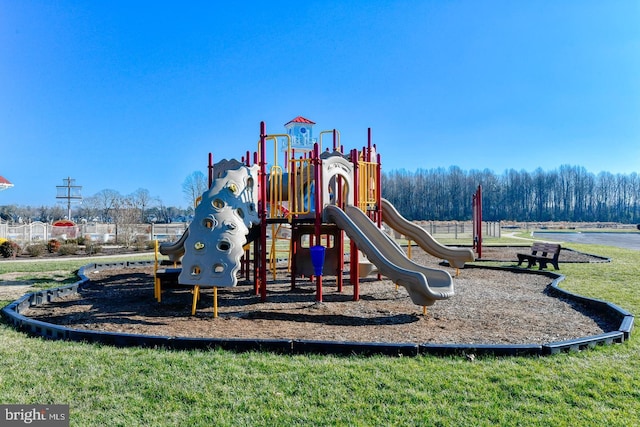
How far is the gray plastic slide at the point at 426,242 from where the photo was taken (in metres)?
11.5

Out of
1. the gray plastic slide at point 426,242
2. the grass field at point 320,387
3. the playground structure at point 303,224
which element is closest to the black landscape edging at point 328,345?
the grass field at point 320,387

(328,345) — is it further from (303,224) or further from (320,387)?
(303,224)

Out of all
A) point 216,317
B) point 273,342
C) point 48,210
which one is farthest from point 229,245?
point 48,210

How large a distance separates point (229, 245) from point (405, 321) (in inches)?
129

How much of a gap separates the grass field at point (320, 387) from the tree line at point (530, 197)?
110014 mm

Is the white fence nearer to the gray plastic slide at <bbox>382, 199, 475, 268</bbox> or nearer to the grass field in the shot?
the gray plastic slide at <bbox>382, 199, 475, 268</bbox>

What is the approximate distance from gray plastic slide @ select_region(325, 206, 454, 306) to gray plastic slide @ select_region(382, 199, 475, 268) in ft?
10.2

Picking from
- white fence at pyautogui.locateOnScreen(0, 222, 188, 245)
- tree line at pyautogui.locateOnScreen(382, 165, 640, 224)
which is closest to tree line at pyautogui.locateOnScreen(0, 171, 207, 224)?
white fence at pyautogui.locateOnScreen(0, 222, 188, 245)

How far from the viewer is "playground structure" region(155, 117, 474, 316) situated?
757 centimetres

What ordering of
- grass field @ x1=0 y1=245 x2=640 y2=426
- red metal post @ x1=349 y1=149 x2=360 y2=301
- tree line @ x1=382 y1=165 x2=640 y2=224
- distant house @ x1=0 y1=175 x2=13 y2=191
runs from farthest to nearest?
tree line @ x1=382 y1=165 x2=640 y2=224
distant house @ x1=0 y1=175 x2=13 y2=191
red metal post @ x1=349 y1=149 x2=360 y2=301
grass field @ x1=0 y1=245 x2=640 y2=426

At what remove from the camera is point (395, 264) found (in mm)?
8711

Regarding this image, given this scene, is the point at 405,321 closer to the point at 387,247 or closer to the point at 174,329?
the point at 387,247

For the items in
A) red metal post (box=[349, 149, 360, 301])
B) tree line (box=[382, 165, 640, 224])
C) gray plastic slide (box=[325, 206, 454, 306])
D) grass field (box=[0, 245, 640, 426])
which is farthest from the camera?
tree line (box=[382, 165, 640, 224])

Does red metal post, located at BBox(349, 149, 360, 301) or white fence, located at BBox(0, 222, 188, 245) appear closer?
red metal post, located at BBox(349, 149, 360, 301)
